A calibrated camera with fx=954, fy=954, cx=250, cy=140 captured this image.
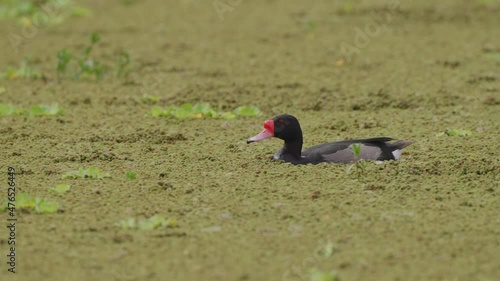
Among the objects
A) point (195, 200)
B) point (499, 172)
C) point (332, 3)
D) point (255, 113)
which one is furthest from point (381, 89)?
point (332, 3)

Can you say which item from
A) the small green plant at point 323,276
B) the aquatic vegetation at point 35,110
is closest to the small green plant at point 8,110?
the aquatic vegetation at point 35,110

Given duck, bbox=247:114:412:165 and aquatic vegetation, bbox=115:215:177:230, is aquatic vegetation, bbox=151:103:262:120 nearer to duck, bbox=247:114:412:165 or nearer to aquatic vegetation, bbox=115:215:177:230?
duck, bbox=247:114:412:165

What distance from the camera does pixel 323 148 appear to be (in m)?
7.32

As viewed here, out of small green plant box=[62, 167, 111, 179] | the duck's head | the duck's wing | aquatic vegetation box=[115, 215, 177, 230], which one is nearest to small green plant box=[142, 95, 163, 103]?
the duck's head

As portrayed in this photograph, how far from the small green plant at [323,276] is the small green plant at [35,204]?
1944 millimetres

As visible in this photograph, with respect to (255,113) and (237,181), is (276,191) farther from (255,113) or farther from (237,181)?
(255,113)

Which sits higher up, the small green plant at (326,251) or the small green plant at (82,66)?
the small green plant at (82,66)

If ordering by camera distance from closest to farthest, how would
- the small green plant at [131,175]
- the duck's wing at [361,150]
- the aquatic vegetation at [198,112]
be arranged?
the small green plant at [131,175] → the duck's wing at [361,150] → the aquatic vegetation at [198,112]

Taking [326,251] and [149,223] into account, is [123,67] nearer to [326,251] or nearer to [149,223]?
[149,223]

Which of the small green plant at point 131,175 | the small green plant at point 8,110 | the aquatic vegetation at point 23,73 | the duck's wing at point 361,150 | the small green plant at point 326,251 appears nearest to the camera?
the small green plant at point 326,251

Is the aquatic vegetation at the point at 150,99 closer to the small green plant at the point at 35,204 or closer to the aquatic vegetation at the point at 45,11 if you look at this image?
the small green plant at the point at 35,204

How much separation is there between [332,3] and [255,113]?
7.48 m

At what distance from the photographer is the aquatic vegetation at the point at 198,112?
9055 mm

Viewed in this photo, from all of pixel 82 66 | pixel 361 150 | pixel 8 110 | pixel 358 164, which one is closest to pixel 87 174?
pixel 358 164
